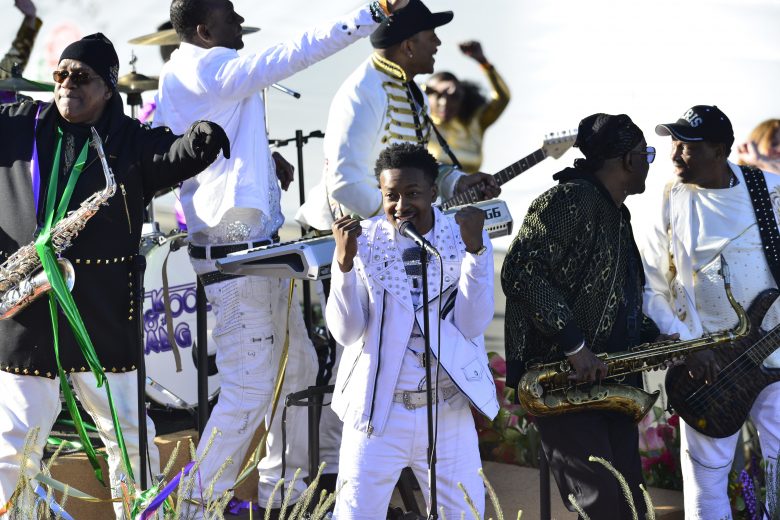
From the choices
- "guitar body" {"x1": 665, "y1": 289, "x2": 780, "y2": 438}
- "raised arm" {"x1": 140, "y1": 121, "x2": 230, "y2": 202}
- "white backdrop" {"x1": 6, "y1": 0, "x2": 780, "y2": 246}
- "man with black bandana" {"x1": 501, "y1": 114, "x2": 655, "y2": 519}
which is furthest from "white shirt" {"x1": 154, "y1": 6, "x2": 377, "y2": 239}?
"white backdrop" {"x1": 6, "y1": 0, "x2": 780, "y2": 246}

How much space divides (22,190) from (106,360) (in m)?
0.69

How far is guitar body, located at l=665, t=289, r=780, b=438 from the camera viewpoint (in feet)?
16.9

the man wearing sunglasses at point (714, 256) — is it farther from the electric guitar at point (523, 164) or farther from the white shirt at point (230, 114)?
the white shirt at point (230, 114)

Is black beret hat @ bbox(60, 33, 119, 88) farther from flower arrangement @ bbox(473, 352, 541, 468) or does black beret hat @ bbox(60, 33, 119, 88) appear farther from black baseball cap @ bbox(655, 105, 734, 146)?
flower arrangement @ bbox(473, 352, 541, 468)

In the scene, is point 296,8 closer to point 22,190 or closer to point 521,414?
point 521,414

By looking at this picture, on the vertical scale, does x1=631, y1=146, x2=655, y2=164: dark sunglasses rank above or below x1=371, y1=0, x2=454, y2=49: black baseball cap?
below

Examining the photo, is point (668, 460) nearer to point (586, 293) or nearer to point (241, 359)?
point (586, 293)

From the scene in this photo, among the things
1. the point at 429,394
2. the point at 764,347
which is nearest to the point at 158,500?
the point at 429,394

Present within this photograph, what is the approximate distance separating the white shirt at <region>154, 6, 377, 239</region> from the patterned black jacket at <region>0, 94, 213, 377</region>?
24.5 inches

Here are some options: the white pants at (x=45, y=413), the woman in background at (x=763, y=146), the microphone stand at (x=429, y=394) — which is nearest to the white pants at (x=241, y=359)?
the white pants at (x=45, y=413)

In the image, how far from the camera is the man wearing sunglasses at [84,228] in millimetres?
4453

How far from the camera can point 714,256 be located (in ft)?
17.4

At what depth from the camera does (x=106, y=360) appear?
4.57 meters

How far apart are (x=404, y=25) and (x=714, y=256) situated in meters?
1.75
